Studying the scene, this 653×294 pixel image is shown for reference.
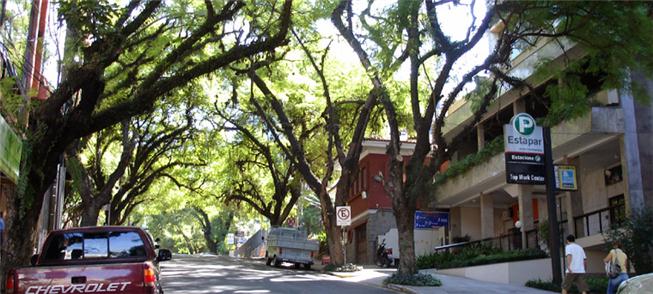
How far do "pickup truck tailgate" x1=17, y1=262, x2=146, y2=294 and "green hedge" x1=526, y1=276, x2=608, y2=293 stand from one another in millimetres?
11780

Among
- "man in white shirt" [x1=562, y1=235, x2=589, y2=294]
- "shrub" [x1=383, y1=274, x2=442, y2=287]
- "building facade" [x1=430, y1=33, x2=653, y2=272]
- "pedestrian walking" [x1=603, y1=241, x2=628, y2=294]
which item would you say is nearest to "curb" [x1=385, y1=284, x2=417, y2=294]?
"shrub" [x1=383, y1=274, x2=442, y2=287]

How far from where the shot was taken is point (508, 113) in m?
27.2

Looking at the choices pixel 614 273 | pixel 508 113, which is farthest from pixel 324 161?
pixel 614 273

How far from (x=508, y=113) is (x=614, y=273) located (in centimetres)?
1365

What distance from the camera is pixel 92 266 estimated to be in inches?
345

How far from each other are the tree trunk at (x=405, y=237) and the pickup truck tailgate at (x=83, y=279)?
11.5 metres

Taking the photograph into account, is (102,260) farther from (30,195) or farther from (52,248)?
(30,195)

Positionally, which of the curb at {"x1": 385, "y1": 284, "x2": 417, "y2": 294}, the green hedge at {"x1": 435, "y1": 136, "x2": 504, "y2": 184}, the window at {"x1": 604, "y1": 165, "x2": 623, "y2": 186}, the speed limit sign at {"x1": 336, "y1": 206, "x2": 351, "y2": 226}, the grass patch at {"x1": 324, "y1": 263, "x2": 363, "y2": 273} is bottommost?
the curb at {"x1": 385, "y1": 284, "x2": 417, "y2": 294}

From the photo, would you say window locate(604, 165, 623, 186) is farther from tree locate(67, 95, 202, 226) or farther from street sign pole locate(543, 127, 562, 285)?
tree locate(67, 95, 202, 226)

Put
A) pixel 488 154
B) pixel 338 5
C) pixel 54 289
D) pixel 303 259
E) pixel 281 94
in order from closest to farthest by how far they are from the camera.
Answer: pixel 54 289
pixel 338 5
pixel 488 154
pixel 281 94
pixel 303 259

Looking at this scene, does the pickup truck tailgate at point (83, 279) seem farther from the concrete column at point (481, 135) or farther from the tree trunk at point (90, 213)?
the concrete column at point (481, 135)

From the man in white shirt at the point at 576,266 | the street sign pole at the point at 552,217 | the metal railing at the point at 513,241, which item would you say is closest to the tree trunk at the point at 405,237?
the street sign pole at the point at 552,217

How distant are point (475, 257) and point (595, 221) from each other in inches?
170

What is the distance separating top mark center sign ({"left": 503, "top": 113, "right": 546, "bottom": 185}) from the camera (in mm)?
17703
